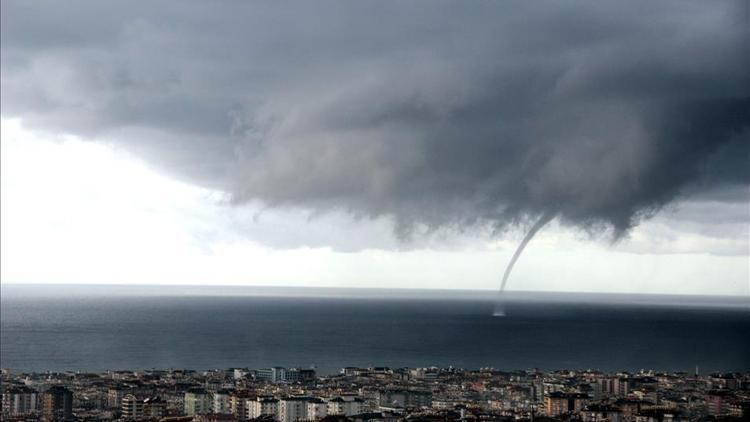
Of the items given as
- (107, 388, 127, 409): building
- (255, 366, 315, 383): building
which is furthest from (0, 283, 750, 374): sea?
(107, 388, 127, 409): building

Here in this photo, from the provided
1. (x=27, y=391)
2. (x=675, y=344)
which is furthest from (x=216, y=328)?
(x=27, y=391)

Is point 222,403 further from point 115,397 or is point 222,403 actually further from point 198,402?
point 115,397

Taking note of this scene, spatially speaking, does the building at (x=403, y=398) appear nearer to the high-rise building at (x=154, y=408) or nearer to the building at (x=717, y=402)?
the high-rise building at (x=154, y=408)

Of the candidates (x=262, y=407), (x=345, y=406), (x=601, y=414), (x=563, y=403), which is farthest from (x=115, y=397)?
(x=601, y=414)

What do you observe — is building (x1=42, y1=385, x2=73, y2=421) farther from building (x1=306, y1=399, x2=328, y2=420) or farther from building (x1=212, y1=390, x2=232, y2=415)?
building (x1=306, y1=399, x2=328, y2=420)

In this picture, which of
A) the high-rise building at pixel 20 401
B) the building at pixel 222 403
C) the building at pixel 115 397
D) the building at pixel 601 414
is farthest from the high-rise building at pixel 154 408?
the building at pixel 601 414

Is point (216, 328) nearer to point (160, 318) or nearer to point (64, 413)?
point (160, 318)
